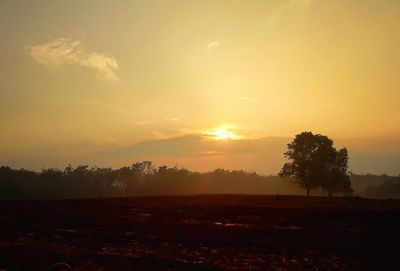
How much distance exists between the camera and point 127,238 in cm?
2386

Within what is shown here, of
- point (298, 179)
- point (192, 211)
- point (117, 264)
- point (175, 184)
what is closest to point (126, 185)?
point (175, 184)

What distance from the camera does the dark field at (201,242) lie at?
17.1 metres

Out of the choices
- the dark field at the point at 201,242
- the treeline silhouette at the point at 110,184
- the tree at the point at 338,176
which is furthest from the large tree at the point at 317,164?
the treeline silhouette at the point at 110,184

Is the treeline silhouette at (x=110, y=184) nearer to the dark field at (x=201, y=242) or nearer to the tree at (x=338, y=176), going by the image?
the tree at (x=338, y=176)

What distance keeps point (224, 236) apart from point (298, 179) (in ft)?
152

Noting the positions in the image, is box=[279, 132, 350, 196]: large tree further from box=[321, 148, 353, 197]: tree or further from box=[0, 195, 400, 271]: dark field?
box=[0, 195, 400, 271]: dark field

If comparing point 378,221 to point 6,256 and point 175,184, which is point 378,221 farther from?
point 175,184

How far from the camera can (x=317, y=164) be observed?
6384 cm

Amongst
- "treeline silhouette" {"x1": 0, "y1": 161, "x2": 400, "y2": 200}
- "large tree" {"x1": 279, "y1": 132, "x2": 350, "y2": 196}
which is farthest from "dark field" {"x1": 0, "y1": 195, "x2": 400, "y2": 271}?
"treeline silhouette" {"x1": 0, "y1": 161, "x2": 400, "y2": 200}

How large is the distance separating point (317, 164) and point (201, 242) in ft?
149

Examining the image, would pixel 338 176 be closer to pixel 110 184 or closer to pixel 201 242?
pixel 201 242

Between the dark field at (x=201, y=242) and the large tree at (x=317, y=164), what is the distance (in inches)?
1103

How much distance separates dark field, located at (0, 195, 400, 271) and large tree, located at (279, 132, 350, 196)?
28.0m

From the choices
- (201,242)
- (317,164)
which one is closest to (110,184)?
(317,164)
